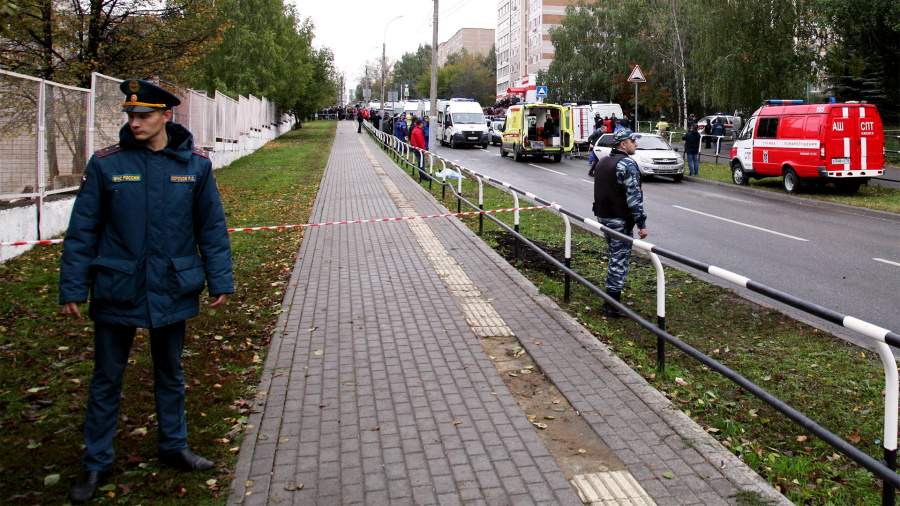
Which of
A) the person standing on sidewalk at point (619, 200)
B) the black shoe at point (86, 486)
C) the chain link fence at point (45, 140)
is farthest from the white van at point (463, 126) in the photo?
the black shoe at point (86, 486)

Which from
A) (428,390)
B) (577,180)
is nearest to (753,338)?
(428,390)

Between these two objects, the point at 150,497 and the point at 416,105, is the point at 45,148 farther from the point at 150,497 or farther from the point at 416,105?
the point at 416,105

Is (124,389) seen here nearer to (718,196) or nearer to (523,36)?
(718,196)

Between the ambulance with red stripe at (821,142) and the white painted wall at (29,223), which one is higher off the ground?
the ambulance with red stripe at (821,142)

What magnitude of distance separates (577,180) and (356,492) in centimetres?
2095

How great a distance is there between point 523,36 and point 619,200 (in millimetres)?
109208

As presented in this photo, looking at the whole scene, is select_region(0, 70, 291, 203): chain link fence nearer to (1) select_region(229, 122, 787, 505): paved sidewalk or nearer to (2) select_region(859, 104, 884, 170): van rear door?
(1) select_region(229, 122, 787, 505): paved sidewalk

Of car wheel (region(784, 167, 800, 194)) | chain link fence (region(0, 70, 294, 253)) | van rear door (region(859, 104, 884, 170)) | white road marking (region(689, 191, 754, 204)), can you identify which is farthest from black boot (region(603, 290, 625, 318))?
A: car wheel (region(784, 167, 800, 194))

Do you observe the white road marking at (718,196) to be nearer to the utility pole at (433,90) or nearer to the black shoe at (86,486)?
the utility pole at (433,90)

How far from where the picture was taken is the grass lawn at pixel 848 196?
18.0 m

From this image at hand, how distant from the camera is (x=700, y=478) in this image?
153 inches

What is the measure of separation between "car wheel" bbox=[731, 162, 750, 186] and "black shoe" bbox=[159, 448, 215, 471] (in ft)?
70.5

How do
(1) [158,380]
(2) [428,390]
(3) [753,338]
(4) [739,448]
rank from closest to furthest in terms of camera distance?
(1) [158,380] < (4) [739,448] < (2) [428,390] < (3) [753,338]

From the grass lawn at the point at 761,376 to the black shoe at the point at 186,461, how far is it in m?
2.95
